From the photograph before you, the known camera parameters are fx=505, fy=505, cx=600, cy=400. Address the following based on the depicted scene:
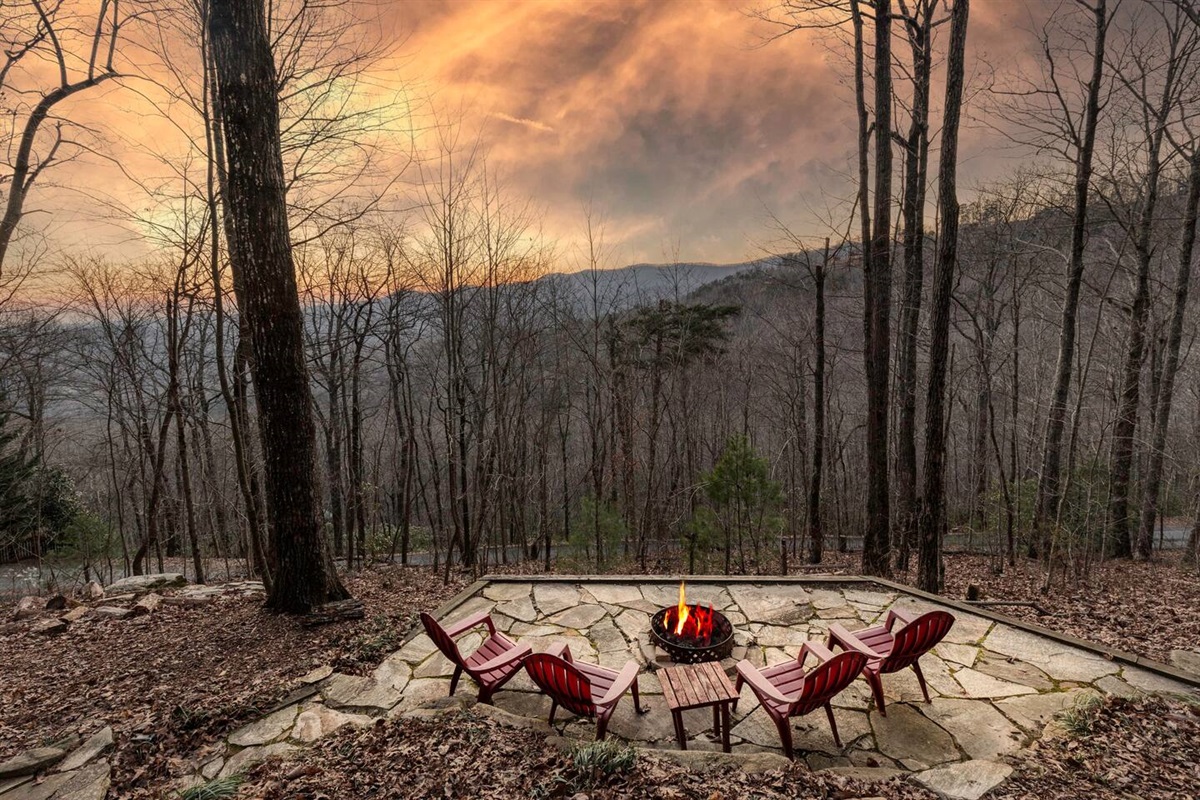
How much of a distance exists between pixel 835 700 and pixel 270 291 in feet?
20.2

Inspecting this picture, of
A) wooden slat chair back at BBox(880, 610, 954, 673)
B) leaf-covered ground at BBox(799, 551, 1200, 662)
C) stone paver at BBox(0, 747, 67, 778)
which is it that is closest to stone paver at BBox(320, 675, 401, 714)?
stone paver at BBox(0, 747, 67, 778)

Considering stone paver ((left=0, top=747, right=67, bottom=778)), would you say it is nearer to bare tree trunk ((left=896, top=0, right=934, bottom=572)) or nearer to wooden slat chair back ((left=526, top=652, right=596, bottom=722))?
wooden slat chair back ((left=526, top=652, right=596, bottom=722))

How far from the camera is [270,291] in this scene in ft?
16.4

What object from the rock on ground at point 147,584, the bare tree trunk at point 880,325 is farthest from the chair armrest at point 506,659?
the bare tree trunk at point 880,325

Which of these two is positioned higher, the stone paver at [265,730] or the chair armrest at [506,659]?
the chair armrest at [506,659]

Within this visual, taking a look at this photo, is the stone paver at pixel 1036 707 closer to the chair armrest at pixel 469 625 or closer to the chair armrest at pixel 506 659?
the chair armrest at pixel 506 659

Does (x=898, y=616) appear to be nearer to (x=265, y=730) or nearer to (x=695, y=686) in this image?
(x=695, y=686)

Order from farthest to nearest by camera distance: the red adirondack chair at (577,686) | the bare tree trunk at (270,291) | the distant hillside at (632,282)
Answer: the distant hillside at (632,282), the bare tree trunk at (270,291), the red adirondack chair at (577,686)

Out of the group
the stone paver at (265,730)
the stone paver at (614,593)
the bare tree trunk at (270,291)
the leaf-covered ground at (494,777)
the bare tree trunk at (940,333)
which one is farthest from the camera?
the bare tree trunk at (940,333)

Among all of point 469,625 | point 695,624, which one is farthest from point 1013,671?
point 469,625

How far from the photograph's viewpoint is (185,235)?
8.50 m

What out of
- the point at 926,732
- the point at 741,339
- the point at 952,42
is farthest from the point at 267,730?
the point at 741,339

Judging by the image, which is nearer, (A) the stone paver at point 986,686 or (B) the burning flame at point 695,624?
(A) the stone paver at point 986,686

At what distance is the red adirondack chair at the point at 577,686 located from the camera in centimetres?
310
